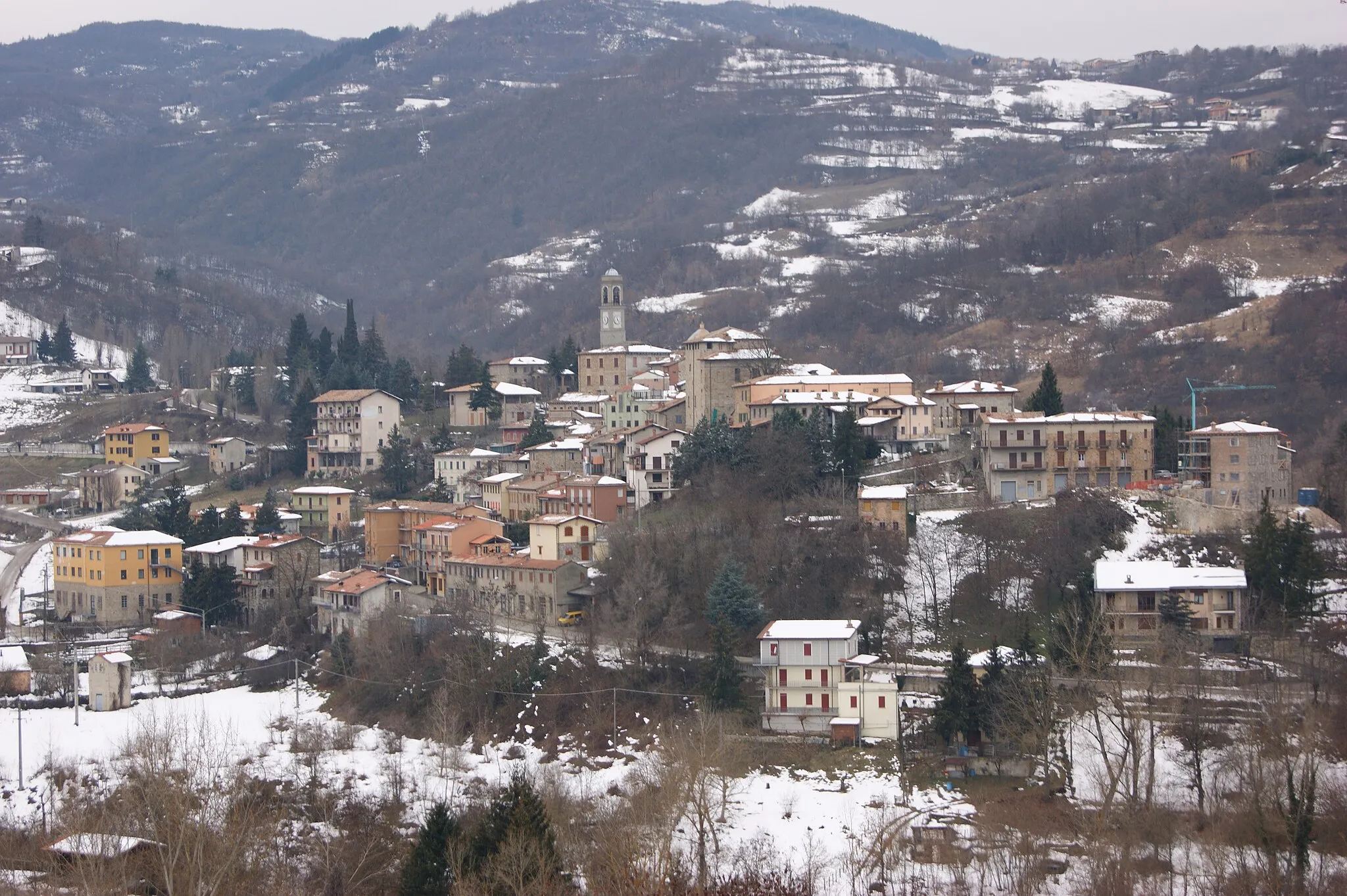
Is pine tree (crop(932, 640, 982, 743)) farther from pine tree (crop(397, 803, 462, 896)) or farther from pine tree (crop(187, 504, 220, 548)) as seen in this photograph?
pine tree (crop(187, 504, 220, 548))

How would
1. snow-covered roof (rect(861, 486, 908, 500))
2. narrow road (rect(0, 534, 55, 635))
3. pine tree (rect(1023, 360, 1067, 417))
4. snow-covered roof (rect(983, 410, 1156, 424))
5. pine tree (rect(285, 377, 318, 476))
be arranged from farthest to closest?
1. pine tree (rect(285, 377, 318, 476))
2. narrow road (rect(0, 534, 55, 635))
3. pine tree (rect(1023, 360, 1067, 417))
4. snow-covered roof (rect(983, 410, 1156, 424))
5. snow-covered roof (rect(861, 486, 908, 500))

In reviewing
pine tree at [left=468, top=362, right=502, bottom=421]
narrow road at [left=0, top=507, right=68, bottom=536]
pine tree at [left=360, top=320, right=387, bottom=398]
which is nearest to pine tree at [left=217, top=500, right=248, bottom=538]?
narrow road at [left=0, top=507, right=68, bottom=536]

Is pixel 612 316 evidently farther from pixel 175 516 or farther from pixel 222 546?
pixel 222 546

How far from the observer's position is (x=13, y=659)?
57.9 meters

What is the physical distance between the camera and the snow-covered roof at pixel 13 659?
187 ft

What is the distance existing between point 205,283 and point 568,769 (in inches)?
4180

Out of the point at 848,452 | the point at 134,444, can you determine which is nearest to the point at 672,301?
the point at 134,444

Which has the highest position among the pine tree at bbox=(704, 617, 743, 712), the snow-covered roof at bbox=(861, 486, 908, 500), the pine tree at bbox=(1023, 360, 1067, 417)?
the pine tree at bbox=(1023, 360, 1067, 417)

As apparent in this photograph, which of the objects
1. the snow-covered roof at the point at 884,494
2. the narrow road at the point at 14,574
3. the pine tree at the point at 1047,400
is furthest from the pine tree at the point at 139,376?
the snow-covered roof at the point at 884,494

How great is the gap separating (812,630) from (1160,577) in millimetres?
9547

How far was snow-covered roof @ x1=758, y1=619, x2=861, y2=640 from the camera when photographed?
49.4m

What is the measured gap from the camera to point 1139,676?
4638 centimetres

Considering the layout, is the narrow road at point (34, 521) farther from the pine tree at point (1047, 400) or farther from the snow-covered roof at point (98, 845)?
the pine tree at point (1047, 400)

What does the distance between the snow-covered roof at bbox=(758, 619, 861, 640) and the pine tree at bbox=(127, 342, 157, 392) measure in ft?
180
